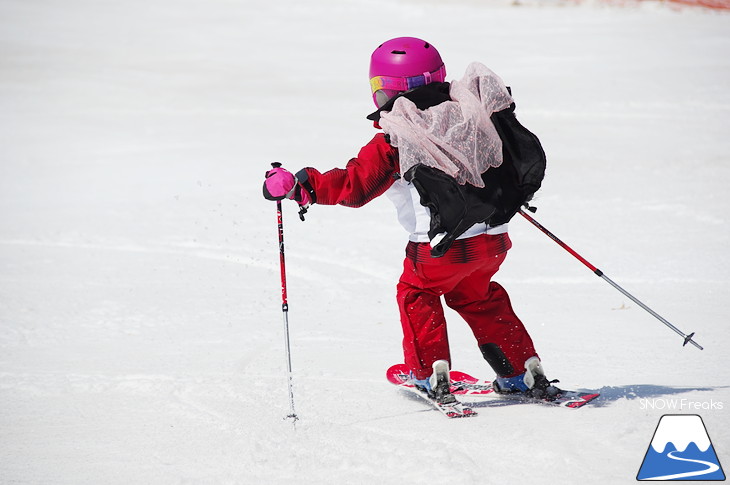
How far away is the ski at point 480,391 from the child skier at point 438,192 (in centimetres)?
5

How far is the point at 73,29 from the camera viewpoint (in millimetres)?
19125

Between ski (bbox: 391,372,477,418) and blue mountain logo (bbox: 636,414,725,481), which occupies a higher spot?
blue mountain logo (bbox: 636,414,725,481)

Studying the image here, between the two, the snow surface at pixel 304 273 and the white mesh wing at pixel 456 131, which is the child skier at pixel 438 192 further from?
the snow surface at pixel 304 273

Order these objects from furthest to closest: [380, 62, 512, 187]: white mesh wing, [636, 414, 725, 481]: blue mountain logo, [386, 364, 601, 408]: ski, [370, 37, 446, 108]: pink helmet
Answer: [386, 364, 601, 408]: ski < [370, 37, 446, 108]: pink helmet < [380, 62, 512, 187]: white mesh wing < [636, 414, 725, 481]: blue mountain logo

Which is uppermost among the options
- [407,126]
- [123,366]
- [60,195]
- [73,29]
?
[73,29]

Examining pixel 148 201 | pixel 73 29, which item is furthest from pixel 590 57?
pixel 73 29

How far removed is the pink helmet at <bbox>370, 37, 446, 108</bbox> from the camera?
3.54 m

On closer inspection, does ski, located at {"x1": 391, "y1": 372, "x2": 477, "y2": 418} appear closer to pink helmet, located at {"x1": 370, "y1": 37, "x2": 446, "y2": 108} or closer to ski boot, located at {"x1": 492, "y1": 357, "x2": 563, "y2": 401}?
ski boot, located at {"x1": 492, "y1": 357, "x2": 563, "y2": 401}

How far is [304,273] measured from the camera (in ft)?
21.4

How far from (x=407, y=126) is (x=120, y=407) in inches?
77.8

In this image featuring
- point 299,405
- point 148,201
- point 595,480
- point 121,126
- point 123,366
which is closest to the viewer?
point 595,480

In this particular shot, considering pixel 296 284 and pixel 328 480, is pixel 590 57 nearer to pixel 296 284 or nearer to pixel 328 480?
pixel 296 284

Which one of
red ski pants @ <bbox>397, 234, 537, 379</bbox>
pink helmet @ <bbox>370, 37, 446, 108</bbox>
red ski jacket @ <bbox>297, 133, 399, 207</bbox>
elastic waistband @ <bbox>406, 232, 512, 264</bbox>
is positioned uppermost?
pink helmet @ <bbox>370, 37, 446, 108</bbox>

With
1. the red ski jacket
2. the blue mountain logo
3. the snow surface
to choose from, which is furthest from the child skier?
the blue mountain logo
